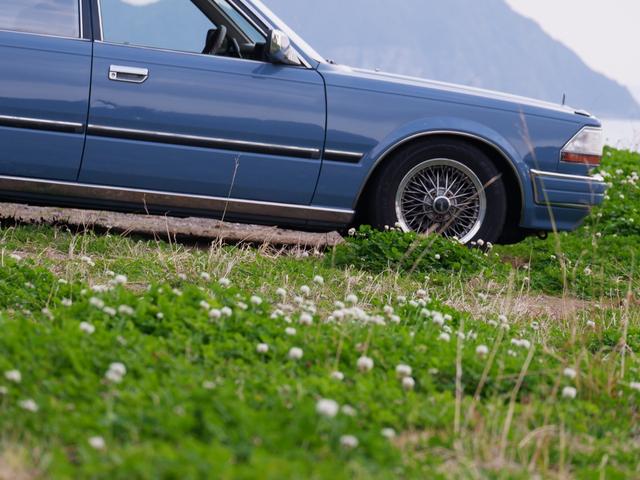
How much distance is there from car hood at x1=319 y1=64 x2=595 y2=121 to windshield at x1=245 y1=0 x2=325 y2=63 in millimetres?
130

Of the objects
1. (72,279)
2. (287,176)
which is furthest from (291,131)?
(72,279)

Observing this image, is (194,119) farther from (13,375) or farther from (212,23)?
(13,375)

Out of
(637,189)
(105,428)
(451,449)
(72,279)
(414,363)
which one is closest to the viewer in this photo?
(105,428)

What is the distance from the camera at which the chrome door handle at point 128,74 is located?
20.8 ft

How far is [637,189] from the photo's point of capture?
10.1 m

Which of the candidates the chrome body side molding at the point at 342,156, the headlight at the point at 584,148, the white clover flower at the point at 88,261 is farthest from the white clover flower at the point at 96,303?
the headlight at the point at 584,148

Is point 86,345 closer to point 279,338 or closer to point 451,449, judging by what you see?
point 279,338

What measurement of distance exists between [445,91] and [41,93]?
2.43 meters

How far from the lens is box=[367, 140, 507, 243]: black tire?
6.75m

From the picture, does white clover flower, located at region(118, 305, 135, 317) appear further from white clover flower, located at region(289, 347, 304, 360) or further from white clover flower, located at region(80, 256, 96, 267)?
white clover flower, located at region(80, 256, 96, 267)

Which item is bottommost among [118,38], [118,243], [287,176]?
[118,243]

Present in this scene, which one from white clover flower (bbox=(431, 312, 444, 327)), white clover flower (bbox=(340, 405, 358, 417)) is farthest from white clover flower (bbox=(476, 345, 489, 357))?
white clover flower (bbox=(340, 405, 358, 417))

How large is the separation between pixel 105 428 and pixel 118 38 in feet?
13.3

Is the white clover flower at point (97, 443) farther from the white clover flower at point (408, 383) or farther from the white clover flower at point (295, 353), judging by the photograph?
the white clover flower at point (408, 383)
